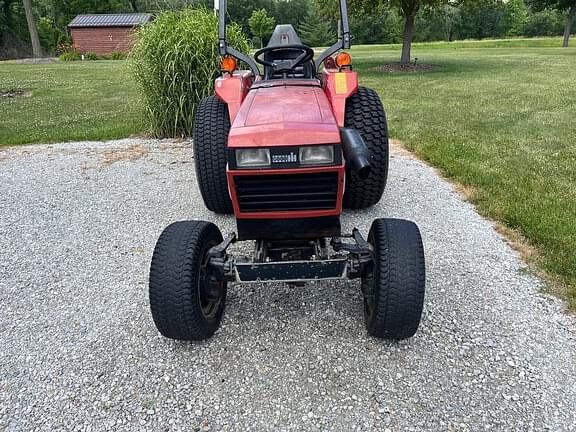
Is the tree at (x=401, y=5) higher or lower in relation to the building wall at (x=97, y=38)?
higher

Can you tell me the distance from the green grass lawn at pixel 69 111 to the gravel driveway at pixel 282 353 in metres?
4.28

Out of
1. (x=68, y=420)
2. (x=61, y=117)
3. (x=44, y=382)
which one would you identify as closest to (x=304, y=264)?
(x=68, y=420)

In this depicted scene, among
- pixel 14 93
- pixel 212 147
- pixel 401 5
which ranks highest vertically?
pixel 401 5

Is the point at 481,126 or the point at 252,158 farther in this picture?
the point at 481,126

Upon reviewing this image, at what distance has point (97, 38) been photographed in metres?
37.3

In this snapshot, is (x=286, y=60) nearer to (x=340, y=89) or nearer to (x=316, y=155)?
(x=340, y=89)

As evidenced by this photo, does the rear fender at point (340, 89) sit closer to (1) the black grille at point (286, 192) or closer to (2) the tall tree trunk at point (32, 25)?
(1) the black grille at point (286, 192)

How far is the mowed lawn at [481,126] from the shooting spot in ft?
12.9

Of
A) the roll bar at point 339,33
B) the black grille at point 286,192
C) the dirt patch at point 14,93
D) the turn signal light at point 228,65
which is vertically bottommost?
the dirt patch at point 14,93

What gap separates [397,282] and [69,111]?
9783mm

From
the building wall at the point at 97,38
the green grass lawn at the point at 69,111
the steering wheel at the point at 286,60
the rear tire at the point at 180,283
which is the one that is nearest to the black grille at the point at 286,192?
the rear tire at the point at 180,283

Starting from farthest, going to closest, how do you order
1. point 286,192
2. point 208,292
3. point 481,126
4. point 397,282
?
point 481,126 < point 208,292 < point 286,192 < point 397,282

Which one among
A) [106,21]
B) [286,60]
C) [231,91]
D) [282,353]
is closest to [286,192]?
[282,353]

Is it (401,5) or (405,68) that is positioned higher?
(401,5)
